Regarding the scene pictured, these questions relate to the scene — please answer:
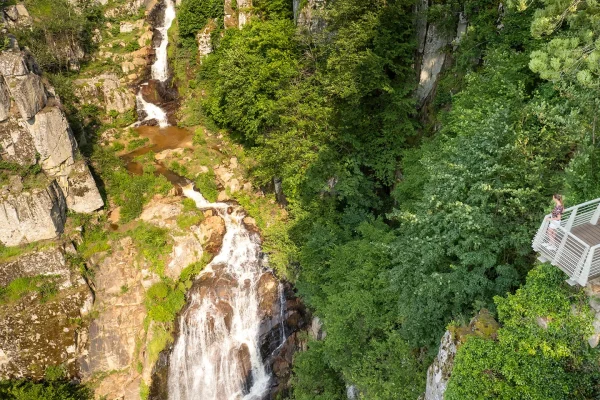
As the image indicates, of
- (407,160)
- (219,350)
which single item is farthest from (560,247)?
(219,350)

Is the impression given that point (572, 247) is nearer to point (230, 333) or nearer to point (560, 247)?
point (560, 247)

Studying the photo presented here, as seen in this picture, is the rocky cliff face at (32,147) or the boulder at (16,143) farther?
the boulder at (16,143)

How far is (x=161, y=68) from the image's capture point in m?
31.4

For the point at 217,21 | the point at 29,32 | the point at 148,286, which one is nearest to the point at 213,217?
the point at 148,286

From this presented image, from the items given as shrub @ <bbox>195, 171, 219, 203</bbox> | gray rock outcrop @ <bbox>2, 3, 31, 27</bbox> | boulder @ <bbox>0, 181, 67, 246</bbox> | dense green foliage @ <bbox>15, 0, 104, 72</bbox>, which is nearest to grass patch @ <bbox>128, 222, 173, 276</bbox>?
shrub @ <bbox>195, 171, 219, 203</bbox>

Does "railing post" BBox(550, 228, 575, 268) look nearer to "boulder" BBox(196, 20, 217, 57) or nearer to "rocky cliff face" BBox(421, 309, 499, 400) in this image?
"rocky cliff face" BBox(421, 309, 499, 400)

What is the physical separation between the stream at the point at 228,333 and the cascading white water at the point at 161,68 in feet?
47.7

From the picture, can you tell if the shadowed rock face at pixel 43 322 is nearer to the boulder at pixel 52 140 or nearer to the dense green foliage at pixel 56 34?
the boulder at pixel 52 140

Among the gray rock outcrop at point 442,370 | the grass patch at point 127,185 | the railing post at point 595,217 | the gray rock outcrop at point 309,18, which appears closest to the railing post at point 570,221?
the railing post at point 595,217

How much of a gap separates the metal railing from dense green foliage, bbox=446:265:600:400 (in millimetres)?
353

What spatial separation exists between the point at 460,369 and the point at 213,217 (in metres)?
16.9

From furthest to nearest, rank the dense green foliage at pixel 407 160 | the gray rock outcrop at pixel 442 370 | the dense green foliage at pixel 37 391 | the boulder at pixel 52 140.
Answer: the boulder at pixel 52 140 < the dense green foliage at pixel 37 391 < the dense green foliage at pixel 407 160 < the gray rock outcrop at pixel 442 370

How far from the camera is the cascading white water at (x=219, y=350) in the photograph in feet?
61.8

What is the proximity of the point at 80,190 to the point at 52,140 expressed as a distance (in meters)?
2.99
